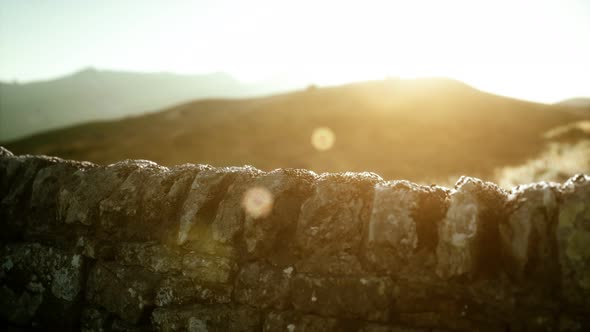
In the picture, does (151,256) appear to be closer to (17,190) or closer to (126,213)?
(126,213)

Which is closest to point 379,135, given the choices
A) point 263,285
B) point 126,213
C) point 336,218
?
point 126,213

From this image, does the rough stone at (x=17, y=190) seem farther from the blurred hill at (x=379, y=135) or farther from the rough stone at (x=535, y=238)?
the blurred hill at (x=379, y=135)

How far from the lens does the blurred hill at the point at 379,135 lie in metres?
22.4

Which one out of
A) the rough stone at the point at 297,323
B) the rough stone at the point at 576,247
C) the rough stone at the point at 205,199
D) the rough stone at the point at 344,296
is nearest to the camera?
the rough stone at the point at 576,247

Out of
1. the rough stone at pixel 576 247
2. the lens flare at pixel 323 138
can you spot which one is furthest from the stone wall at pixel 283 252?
the lens flare at pixel 323 138

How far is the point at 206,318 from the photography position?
273 centimetres

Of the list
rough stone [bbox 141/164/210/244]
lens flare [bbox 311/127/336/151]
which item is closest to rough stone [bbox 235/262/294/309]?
rough stone [bbox 141/164/210/244]

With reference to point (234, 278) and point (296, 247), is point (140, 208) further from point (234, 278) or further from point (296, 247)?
point (296, 247)

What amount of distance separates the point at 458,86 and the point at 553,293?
140ft

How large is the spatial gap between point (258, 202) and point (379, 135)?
26.9m

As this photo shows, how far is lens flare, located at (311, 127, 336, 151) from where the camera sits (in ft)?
92.1

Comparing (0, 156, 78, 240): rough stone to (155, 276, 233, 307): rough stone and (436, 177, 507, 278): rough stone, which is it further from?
(436, 177, 507, 278): rough stone

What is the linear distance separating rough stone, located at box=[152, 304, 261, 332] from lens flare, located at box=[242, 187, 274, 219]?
26.5 inches

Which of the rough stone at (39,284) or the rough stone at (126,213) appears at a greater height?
the rough stone at (126,213)
